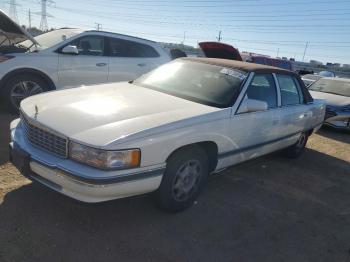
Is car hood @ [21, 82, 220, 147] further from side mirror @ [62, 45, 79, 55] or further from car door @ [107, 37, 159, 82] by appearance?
car door @ [107, 37, 159, 82]

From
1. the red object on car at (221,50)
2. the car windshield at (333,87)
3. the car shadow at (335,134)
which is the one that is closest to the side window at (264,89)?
the car shadow at (335,134)

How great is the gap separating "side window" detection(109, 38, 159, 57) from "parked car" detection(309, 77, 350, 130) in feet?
15.3

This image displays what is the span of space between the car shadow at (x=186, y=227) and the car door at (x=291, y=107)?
3.34ft

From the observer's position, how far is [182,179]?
3873mm

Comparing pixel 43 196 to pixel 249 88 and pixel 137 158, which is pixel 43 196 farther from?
pixel 249 88

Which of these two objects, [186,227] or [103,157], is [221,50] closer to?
[186,227]

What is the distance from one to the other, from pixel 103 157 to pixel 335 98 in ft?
28.1

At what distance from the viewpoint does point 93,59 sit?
727 centimetres

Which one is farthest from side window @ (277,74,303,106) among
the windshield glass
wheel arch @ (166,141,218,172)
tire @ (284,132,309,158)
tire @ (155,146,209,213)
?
the windshield glass

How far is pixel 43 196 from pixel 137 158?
129cm

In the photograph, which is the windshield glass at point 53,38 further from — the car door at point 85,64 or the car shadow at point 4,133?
the car shadow at point 4,133

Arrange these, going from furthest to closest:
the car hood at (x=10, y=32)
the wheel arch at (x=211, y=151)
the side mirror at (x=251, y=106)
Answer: the car hood at (x=10, y=32)
the side mirror at (x=251, y=106)
the wheel arch at (x=211, y=151)

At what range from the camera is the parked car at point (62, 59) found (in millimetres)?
6520

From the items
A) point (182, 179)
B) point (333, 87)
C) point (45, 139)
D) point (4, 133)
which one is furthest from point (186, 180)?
point (333, 87)
